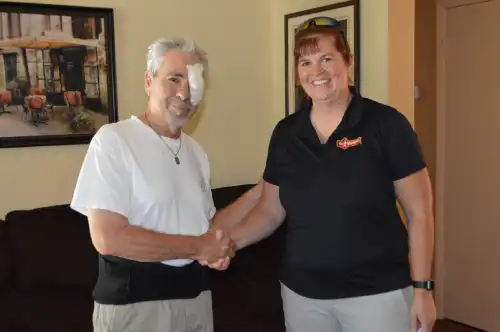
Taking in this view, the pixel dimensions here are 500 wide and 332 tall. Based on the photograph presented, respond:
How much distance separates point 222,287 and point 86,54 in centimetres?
134

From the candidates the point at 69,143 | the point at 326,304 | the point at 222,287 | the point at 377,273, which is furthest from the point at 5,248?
the point at 377,273

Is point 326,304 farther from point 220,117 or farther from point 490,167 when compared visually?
point 490,167

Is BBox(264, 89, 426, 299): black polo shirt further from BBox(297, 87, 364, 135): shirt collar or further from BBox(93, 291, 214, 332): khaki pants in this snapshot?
BBox(93, 291, 214, 332): khaki pants

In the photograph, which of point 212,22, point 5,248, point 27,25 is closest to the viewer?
point 5,248

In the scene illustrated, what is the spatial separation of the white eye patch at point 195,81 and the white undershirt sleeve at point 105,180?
28cm

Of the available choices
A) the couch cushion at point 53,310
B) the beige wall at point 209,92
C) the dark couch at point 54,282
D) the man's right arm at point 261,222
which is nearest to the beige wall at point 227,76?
the beige wall at point 209,92

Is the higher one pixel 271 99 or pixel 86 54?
pixel 86 54

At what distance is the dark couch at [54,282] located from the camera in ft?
7.90

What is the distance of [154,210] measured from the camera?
5.44 feet

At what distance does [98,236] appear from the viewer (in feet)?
5.23

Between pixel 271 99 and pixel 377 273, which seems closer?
pixel 377 273

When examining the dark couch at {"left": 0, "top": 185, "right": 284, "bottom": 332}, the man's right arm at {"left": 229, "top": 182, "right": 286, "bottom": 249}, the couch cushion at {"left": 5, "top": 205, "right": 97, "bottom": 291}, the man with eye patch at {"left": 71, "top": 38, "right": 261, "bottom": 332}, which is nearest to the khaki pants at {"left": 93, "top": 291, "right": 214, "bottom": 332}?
the man with eye patch at {"left": 71, "top": 38, "right": 261, "bottom": 332}

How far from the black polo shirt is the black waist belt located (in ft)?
1.33

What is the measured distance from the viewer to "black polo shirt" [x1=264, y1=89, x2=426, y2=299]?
5.79 feet
